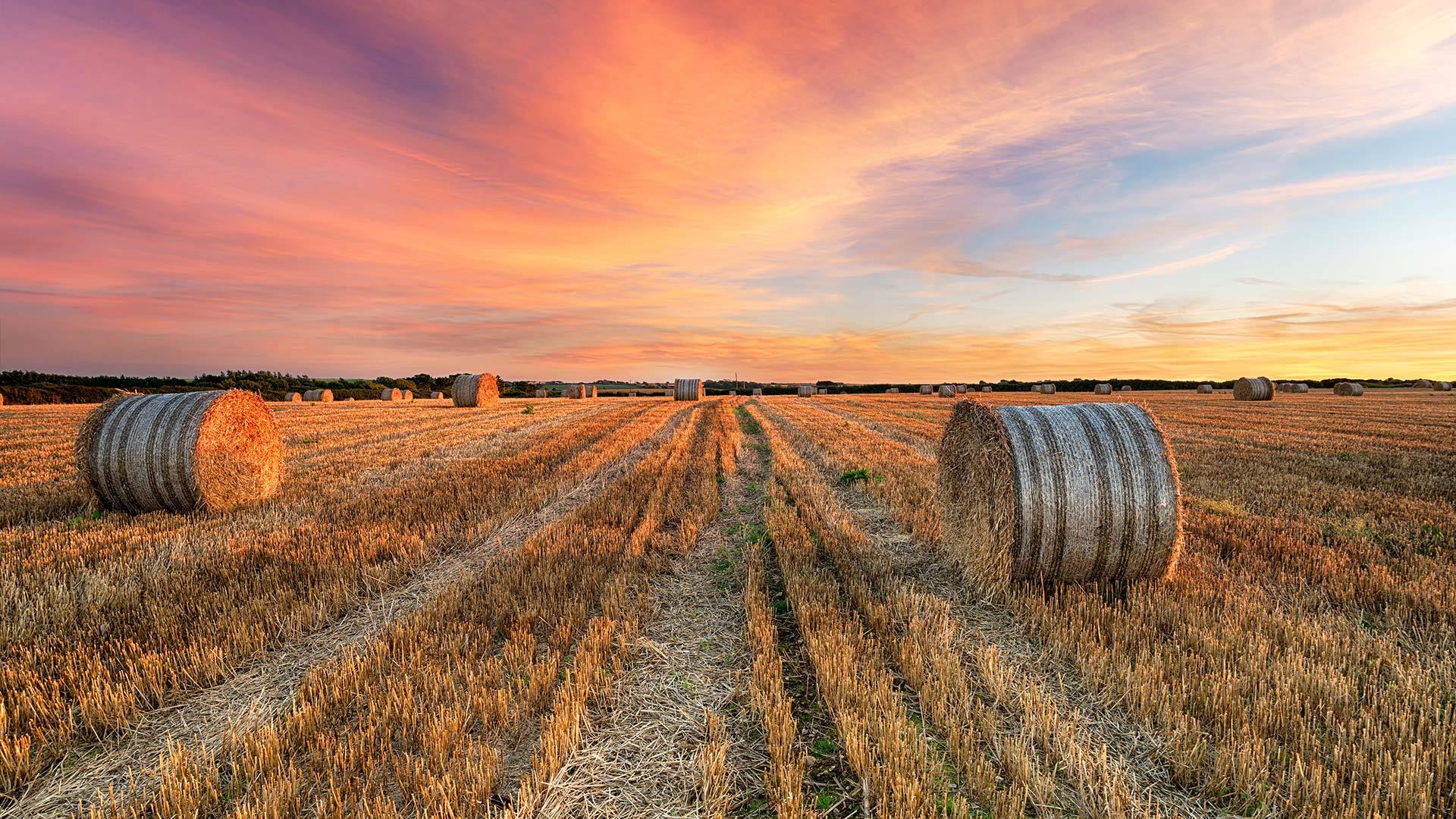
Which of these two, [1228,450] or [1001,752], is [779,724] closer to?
[1001,752]

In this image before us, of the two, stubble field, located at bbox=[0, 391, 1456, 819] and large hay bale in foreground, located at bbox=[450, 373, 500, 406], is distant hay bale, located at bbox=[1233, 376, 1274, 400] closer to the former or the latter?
stubble field, located at bbox=[0, 391, 1456, 819]

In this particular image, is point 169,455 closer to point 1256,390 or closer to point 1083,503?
point 1083,503

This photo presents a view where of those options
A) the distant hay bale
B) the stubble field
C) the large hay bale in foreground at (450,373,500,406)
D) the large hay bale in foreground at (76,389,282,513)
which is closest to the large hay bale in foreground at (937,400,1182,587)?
the stubble field

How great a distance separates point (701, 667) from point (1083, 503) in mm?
3843

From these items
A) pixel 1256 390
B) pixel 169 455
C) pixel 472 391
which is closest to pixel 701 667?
pixel 169 455

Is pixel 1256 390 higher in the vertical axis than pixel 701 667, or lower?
higher

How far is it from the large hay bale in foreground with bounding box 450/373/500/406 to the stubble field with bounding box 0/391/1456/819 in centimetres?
2559

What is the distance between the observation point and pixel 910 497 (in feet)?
31.0

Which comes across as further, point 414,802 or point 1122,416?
point 1122,416

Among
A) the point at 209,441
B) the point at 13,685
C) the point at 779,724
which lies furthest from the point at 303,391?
the point at 779,724

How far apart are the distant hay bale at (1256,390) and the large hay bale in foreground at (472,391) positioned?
156 ft

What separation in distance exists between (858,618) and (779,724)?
1.59 metres

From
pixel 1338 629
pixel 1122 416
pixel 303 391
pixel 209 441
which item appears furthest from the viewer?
pixel 303 391

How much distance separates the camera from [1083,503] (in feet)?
18.6
